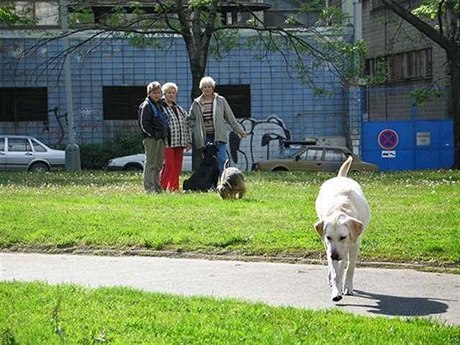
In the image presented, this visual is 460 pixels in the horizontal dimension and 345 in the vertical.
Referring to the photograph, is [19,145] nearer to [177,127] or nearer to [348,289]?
[177,127]

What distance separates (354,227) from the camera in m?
8.78

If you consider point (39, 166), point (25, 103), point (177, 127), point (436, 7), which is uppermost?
point (436, 7)

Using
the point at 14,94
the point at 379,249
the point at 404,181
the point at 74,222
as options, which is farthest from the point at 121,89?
the point at 379,249

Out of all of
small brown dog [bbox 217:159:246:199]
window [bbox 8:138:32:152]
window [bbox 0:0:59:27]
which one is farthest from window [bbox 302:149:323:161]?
small brown dog [bbox 217:159:246:199]

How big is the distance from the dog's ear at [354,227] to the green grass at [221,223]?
2246 millimetres

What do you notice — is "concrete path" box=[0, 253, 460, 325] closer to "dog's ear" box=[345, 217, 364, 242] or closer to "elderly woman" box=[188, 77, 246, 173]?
"dog's ear" box=[345, 217, 364, 242]

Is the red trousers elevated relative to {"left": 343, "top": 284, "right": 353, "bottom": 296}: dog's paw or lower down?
elevated

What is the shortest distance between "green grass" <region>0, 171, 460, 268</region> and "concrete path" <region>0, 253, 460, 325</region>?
19.7 inches

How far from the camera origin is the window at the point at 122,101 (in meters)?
42.7

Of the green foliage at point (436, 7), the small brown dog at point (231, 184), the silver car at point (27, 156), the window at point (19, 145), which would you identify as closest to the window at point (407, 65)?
the green foliage at point (436, 7)

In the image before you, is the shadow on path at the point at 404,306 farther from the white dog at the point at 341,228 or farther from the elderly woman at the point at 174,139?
the elderly woman at the point at 174,139

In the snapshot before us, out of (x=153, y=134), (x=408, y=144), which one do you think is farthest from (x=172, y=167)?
(x=408, y=144)

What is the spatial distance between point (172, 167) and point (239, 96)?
24.4 metres

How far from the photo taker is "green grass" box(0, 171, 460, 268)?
11484mm
